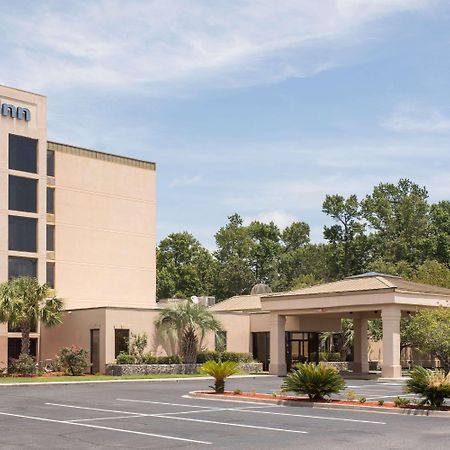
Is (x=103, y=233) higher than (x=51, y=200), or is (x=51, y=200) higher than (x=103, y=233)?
(x=51, y=200)

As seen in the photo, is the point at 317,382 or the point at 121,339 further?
the point at 121,339

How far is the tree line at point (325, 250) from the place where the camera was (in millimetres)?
102000

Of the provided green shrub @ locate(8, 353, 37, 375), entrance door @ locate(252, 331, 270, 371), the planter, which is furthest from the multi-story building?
entrance door @ locate(252, 331, 270, 371)

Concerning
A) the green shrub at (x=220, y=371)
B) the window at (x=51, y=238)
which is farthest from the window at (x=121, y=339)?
the green shrub at (x=220, y=371)

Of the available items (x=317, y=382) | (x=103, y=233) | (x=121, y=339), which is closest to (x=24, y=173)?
(x=103, y=233)

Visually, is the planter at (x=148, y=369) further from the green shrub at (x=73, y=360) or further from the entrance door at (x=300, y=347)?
the entrance door at (x=300, y=347)

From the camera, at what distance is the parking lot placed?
55.9 feet

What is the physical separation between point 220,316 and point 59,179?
49.2ft

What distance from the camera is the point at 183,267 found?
105625mm

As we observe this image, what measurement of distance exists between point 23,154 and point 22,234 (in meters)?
5.50

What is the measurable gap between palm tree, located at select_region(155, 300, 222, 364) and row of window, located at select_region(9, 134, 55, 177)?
44.5 ft

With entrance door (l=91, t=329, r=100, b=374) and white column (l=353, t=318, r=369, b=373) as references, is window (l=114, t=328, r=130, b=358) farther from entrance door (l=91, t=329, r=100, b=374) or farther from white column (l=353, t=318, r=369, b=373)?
white column (l=353, t=318, r=369, b=373)

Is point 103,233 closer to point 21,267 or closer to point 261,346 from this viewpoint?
point 21,267

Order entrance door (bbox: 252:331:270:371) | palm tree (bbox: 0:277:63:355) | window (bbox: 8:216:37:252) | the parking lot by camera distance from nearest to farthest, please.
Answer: the parking lot
palm tree (bbox: 0:277:63:355)
window (bbox: 8:216:37:252)
entrance door (bbox: 252:331:270:371)
